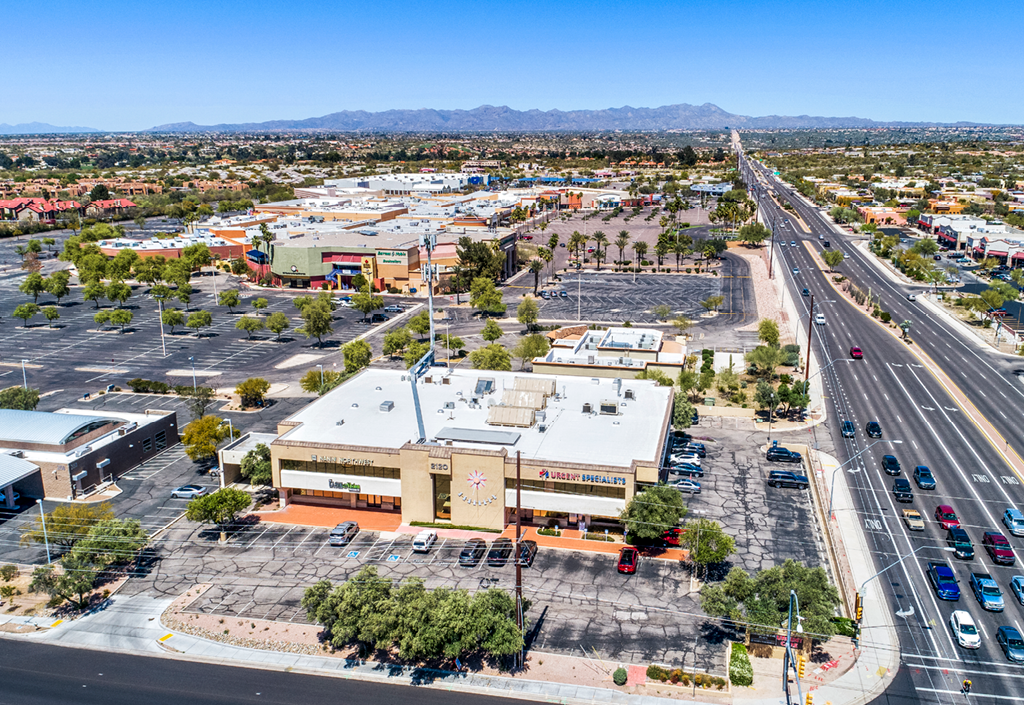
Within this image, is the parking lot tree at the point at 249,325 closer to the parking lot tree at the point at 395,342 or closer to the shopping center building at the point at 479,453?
the parking lot tree at the point at 395,342

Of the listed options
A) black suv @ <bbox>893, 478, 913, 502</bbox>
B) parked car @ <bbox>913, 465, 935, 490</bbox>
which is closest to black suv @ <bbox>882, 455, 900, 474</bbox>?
parked car @ <bbox>913, 465, 935, 490</bbox>

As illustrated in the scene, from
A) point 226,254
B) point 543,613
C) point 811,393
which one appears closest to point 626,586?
point 543,613

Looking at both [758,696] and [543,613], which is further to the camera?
[543,613]

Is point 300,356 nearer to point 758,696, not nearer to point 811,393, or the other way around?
point 811,393

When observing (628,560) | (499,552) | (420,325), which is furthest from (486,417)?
(420,325)

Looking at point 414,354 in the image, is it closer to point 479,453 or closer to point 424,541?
point 479,453

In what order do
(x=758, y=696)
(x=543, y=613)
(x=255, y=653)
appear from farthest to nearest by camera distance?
1. (x=543, y=613)
2. (x=255, y=653)
3. (x=758, y=696)

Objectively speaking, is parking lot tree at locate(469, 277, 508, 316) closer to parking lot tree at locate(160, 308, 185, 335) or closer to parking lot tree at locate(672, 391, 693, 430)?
parking lot tree at locate(160, 308, 185, 335)

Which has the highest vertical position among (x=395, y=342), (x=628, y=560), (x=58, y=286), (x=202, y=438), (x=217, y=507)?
(x=58, y=286)
